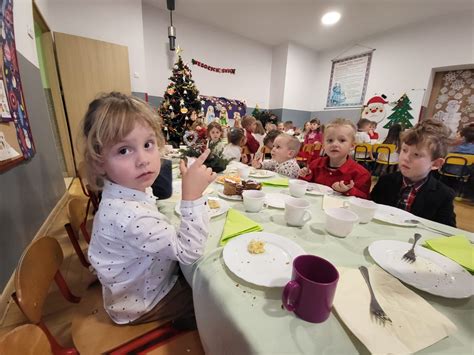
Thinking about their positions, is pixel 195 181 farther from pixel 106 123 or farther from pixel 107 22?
pixel 107 22

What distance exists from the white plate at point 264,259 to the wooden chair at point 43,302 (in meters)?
0.37

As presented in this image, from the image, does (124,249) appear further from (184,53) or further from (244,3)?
(184,53)

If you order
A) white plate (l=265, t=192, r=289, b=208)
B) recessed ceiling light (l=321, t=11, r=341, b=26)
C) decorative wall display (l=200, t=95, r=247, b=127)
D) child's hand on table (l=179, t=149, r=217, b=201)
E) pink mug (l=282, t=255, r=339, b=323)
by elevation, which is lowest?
white plate (l=265, t=192, r=289, b=208)

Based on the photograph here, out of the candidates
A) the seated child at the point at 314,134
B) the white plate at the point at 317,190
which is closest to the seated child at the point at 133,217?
the white plate at the point at 317,190

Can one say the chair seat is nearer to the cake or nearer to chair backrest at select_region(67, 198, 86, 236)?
chair backrest at select_region(67, 198, 86, 236)

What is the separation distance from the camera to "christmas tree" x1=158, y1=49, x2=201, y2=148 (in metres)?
3.79

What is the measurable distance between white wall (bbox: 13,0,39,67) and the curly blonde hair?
183 centimetres

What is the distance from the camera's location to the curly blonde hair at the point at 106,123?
651 millimetres

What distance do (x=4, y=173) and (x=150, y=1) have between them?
4465 mm

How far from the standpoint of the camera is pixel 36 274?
0.61 m

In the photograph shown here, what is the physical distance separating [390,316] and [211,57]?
594 centimetres

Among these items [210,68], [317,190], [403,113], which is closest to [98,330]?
[317,190]

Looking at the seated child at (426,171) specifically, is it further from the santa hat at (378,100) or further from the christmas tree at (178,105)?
the santa hat at (378,100)

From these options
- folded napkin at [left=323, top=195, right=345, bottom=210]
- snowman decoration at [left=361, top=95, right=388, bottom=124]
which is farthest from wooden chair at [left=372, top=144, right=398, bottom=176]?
folded napkin at [left=323, top=195, right=345, bottom=210]
